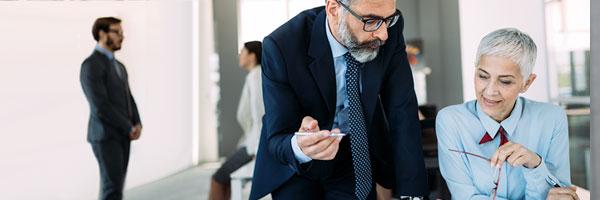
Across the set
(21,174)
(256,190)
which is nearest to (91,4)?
(21,174)

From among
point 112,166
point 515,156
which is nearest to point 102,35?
point 112,166

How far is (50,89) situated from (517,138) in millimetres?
1685

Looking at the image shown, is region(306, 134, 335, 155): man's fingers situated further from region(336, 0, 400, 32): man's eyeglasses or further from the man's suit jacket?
the man's suit jacket

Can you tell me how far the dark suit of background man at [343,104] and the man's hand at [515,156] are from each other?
0.28 m

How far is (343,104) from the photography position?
1.71 metres

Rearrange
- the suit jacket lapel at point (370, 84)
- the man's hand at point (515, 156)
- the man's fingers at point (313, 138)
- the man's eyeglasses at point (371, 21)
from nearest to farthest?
the man's fingers at point (313, 138)
the man's eyeglasses at point (371, 21)
the suit jacket lapel at point (370, 84)
the man's hand at point (515, 156)

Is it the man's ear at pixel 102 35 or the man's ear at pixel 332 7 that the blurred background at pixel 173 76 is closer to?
the man's ear at pixel 102 35

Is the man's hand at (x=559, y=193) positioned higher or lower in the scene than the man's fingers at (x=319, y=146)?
lower

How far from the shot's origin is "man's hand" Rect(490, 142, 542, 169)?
71.2 inches

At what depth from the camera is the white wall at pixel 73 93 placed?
183 cm

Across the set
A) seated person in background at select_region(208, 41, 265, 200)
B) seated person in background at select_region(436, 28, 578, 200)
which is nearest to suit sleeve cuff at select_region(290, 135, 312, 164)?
seated person in background at select_region(208, 41, 265, 200)

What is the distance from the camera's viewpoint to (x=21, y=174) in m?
1.86

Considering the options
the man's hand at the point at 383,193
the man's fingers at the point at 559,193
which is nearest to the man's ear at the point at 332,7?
the man's hand at the point at 383,193

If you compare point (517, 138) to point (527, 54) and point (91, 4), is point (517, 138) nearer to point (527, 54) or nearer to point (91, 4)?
point (527, 54)
